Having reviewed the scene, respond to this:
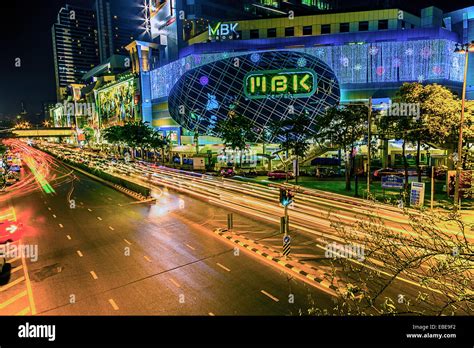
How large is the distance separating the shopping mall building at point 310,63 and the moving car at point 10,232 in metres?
52.3

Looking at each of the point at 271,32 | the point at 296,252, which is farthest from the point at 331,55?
the point at 296,252

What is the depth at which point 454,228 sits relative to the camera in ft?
61.5

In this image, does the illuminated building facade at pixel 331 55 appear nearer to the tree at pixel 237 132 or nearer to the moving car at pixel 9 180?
the tree at pixel 237 132

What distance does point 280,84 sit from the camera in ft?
224

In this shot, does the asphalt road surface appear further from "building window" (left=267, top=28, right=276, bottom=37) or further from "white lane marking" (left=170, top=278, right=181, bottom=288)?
"building window" (left=267, top=28, right=276, bottom=37)

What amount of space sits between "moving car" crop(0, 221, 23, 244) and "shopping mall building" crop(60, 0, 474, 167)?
52.3 m

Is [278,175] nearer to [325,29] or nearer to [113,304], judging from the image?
[113,304]

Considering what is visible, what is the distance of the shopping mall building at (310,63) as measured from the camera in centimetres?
6356
